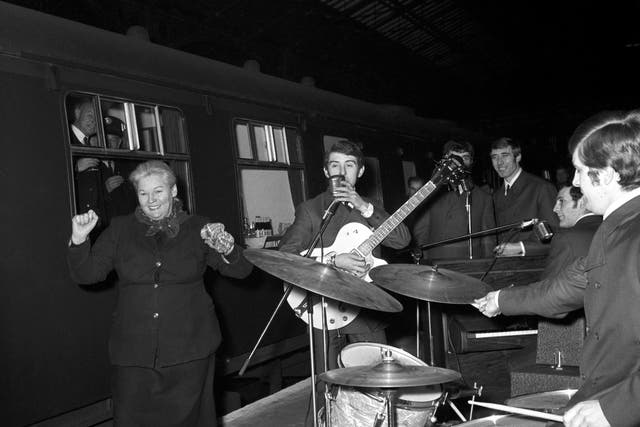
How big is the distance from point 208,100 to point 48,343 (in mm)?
2548

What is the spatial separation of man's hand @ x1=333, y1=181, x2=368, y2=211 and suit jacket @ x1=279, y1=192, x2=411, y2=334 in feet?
0.74

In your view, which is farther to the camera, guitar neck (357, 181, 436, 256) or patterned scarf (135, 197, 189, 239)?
guitar neck (357, 181, 436, 256)

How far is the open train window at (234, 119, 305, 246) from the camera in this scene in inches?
243

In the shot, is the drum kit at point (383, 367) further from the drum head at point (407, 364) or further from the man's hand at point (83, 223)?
the man's hand at point (83, 223)

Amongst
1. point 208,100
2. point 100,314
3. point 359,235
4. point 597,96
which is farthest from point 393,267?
point 597,96

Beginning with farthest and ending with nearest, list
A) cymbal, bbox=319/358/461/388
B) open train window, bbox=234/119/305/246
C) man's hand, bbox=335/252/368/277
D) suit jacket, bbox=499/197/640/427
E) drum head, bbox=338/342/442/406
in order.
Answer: open train window, bbox=234/119/305/246 → man's hand, bbox=335/252/368/277 → drum head, bbox=338/342/442/406 → cymbal, bbox=319/358/461/388 → suit jacket, bbox=499/197/640/427

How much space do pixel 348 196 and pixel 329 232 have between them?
56cm

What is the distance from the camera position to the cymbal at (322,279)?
3221 millimetres

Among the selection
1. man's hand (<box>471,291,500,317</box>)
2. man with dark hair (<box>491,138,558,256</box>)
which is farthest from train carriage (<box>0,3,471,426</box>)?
man's hand (<box>471,291,500,317</box>)

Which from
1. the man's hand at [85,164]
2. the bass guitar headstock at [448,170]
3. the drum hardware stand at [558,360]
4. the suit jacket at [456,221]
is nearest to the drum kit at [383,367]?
the drum hardware stand at [558,360]

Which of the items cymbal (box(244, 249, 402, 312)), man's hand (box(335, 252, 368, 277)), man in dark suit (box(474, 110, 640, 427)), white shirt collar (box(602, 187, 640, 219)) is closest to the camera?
man in dark suit (box(474, 110, 640, 427))

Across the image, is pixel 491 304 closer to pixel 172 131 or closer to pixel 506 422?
pixel 506 422

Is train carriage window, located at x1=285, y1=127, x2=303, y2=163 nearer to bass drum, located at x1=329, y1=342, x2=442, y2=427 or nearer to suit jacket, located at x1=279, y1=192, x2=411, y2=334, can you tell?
suit jacket, located at x1=279, y1=192, x2=411, y2=334

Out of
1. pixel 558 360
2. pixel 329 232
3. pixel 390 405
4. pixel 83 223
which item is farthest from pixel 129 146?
pixel 558 360
